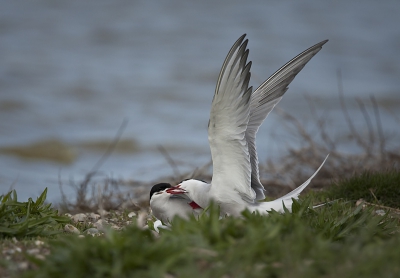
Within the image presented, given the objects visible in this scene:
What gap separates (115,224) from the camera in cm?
544

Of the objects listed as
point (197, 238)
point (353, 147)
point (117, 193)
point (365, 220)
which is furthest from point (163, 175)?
point (197, 238)

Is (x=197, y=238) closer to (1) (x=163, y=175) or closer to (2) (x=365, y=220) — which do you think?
(2) (x=365, y=220)

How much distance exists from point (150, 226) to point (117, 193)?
2.45 m

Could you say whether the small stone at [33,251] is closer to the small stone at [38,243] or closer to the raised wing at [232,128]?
the small stone at [38,243]

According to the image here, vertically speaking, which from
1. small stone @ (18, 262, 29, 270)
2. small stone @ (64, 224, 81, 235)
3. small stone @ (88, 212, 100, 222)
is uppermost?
small stone @ (18, 262, 29, 270)

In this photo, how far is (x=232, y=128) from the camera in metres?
4.57

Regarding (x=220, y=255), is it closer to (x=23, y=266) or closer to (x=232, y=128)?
(x=23, y=266)

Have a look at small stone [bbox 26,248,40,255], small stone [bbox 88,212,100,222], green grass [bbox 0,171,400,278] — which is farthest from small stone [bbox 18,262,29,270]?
small stone [bbox 88,212,100,222]

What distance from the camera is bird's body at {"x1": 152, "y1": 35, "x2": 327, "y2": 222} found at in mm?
4453

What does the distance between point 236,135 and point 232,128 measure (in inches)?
2.5

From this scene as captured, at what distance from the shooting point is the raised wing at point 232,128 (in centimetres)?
444

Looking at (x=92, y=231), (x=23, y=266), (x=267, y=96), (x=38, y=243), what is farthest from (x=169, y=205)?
(x=23, y=266)

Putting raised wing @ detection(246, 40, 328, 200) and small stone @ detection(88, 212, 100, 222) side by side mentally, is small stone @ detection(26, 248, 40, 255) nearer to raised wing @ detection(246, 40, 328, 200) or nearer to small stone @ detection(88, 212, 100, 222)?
small stone @ detection(88, 212, 100, 222)

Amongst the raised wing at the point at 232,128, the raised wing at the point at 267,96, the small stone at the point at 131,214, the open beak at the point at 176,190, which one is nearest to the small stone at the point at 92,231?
the open beak at the point at 176,190
